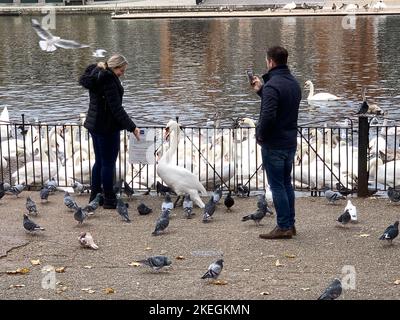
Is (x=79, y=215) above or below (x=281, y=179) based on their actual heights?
below

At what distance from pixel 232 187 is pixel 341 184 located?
4.76 feet

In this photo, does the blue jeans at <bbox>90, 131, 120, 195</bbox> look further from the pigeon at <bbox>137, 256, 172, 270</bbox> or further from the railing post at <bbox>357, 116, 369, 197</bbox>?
the railing post at <bbox>357, 116, 369, 197</bbox>

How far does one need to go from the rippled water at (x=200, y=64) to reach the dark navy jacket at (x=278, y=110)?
16.7ft

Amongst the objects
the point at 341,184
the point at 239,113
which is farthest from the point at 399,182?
the point at 239,113

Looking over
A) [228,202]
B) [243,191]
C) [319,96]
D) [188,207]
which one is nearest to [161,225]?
[188,207]

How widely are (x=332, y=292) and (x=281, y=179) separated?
211 centimetres

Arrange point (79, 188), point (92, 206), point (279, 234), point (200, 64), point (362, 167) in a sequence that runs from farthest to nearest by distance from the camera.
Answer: point (200, 64) → point (79, 188) → point (362, 167) → point (92, 206) → point (279, 234)

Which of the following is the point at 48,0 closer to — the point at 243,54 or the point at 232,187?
the point at 243,54

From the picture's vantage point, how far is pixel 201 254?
855 centimetres

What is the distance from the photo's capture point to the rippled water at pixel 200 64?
79.5ft

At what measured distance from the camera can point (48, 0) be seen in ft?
217

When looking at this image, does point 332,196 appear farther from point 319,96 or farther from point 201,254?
point 319,96

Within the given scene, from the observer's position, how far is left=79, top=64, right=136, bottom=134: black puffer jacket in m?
10.1

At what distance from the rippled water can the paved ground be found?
12.9 feet
